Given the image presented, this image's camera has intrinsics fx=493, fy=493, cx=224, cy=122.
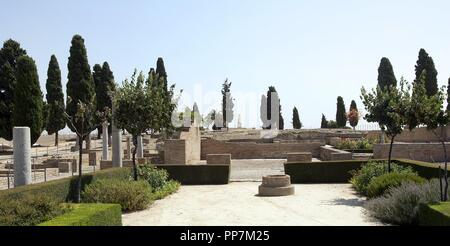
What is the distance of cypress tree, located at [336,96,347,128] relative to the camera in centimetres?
5944

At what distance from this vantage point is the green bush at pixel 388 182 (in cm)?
1377

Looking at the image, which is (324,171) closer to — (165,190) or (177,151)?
(165,190)

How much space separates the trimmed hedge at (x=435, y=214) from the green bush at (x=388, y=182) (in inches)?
167

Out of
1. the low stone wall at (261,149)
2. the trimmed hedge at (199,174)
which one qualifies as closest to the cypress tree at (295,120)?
the low stone wall at (261,149)

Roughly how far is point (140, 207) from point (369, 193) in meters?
6.81

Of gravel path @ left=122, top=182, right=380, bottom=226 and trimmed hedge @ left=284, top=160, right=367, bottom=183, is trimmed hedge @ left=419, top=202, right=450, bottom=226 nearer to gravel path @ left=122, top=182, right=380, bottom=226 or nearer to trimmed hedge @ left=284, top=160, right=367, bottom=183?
gravel path @ left=122, top=182, right=380, bottom=226

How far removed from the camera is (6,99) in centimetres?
3491

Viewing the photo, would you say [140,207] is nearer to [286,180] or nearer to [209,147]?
[286,180]

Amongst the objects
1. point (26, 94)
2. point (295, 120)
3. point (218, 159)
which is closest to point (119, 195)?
point (218, 159)

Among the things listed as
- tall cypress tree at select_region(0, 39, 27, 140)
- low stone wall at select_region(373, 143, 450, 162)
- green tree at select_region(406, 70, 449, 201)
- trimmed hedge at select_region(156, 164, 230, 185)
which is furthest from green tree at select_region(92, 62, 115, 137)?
green tree at select_region(406, 70, 449, 201)

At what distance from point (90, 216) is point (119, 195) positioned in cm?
542

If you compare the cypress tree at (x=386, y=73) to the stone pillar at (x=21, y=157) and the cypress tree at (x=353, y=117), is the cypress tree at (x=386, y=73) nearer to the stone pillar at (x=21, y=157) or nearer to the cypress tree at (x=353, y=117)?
the cypress tree at (x=353, y=117)
